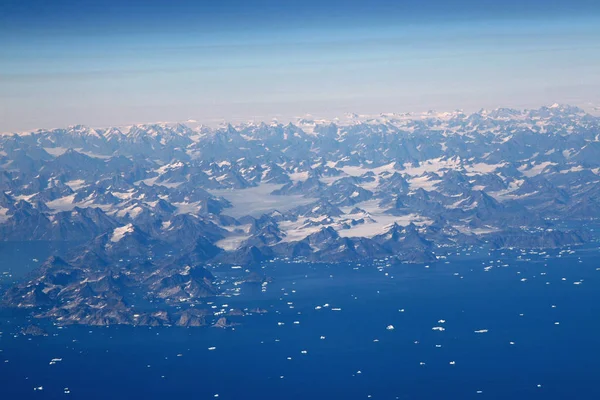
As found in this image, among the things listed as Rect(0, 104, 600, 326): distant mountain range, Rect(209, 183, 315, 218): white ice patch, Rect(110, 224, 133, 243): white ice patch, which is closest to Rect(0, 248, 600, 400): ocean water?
Rect(0, 104, 600, 326): distant mountain range

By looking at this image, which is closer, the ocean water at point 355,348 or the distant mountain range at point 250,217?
the ocean water at point 355,348

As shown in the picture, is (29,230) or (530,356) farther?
(29,230)

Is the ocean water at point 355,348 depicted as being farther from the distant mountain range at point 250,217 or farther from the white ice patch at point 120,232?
the white ice patch at point 120,232

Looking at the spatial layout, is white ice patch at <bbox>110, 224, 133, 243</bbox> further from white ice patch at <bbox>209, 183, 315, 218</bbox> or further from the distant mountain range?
white ice patch at <bbox>209, 183, 315, 218</bbox>

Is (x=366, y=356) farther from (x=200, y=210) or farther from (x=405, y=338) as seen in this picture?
(x=200, y=210)

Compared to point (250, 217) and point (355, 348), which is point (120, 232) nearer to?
point (250, 217)

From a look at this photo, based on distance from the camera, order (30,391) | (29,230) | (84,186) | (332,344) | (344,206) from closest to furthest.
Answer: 1. (30,391)
2. (332,344)
3. (29,230)
4. (344,206)
5. (84,186)

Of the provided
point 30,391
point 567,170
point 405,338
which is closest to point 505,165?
point 567,170

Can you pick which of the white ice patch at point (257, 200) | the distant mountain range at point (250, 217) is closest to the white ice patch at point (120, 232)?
the distant mountain range at point (250, 217)
